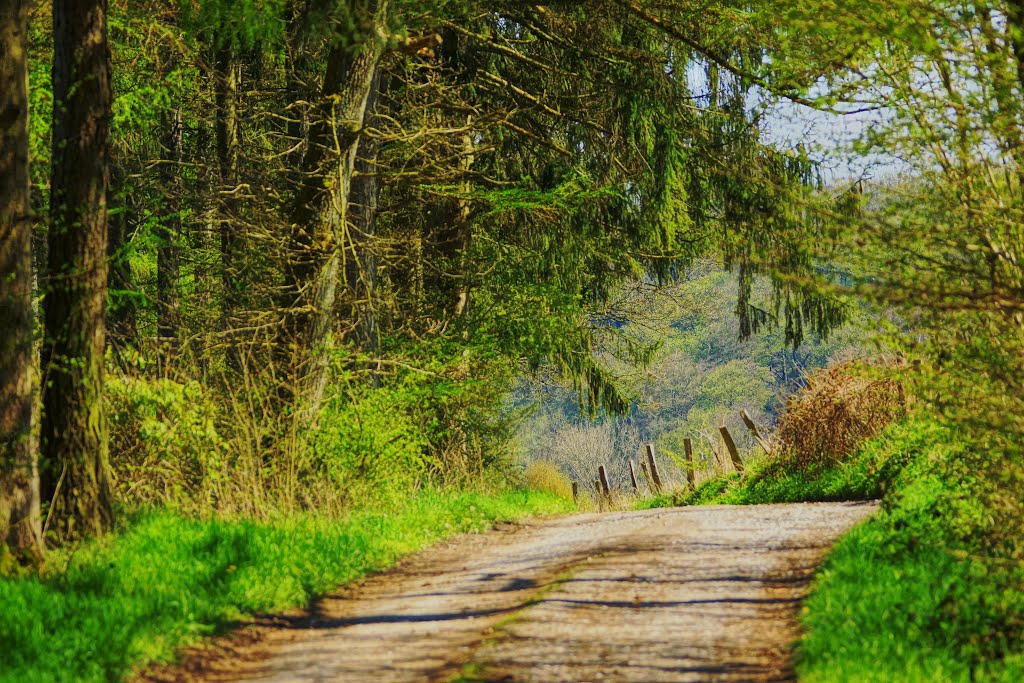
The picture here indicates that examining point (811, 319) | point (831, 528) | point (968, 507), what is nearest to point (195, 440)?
point (831, 528)

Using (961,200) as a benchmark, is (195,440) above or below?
below

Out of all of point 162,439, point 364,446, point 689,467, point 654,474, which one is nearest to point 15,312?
point 162,439

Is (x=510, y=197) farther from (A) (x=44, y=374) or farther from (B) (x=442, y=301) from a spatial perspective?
(A) (x=44, y=374)

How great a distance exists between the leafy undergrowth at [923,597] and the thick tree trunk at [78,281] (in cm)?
562

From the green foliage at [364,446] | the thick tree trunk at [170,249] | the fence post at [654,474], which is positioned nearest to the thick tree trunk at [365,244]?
the green foliage at [364,446]

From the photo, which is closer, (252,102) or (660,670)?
(660,670)

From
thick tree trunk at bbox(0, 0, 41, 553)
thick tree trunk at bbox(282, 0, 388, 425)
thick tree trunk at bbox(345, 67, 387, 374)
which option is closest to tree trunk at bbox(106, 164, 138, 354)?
thick tree trunk at bbox(345, 67, 387, 374)

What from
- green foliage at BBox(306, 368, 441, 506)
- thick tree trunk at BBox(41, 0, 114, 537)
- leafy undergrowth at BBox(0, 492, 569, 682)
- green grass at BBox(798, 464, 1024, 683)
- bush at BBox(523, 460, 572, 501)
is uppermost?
thick tree trunk at BBox(41, 0, 114, 537)

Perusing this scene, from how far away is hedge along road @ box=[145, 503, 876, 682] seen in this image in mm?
6086

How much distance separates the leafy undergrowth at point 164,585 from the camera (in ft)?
20.6

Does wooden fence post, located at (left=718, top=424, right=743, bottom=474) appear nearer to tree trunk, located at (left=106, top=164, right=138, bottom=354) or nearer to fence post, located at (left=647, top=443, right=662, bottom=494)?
fence post, located at (left=647, top=443, right=662, bottom=494)

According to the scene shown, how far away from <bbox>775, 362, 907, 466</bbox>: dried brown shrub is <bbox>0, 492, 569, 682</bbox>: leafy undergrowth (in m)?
7.15

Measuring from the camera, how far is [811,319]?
17438 mm

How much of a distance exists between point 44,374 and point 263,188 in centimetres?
483
